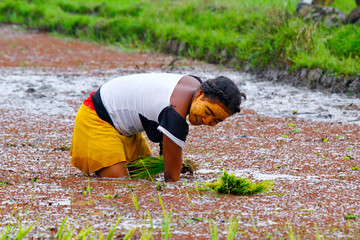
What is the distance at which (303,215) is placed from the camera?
2807 millimetres

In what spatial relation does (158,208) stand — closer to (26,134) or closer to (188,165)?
(188,165)

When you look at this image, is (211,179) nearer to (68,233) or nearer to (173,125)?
(173,125)

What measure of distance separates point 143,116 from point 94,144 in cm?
42

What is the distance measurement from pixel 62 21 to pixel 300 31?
8.73 m

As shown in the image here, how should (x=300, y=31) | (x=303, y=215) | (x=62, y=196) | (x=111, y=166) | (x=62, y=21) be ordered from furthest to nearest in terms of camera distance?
(x=62, y=21), (x=300, y=31), (x=111, y=166), (x=62, y=196), (x=303, y=215)

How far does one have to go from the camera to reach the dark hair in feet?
10.9

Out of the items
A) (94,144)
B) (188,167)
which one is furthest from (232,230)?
(94,144)

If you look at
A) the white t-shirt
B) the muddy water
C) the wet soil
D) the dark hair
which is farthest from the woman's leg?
the muddy water

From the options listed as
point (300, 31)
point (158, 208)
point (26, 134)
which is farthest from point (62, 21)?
point (158, 208)

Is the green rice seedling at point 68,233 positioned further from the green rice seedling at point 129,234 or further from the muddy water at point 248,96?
the muddy water at point 248,96

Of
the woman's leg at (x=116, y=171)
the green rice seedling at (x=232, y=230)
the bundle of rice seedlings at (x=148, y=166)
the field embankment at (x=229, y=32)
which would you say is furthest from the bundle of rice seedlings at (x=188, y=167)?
the field embankment at (x=229, y=32)

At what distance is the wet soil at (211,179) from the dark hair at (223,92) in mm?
570

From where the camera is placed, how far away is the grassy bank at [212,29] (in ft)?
26.3

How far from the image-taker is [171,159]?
11.3 ft
